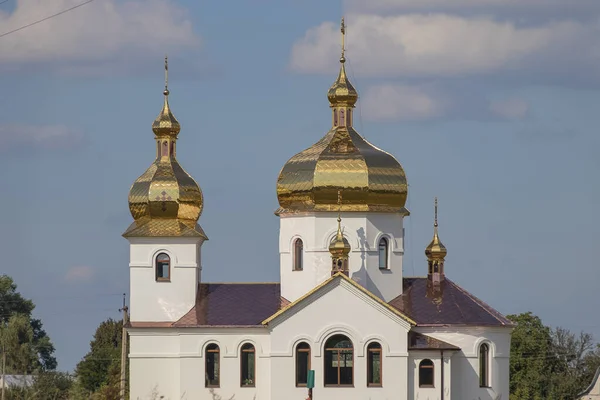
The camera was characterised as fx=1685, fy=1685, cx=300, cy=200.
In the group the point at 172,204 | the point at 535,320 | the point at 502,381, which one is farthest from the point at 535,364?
the point at 172,204

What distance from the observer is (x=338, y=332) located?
153 ft

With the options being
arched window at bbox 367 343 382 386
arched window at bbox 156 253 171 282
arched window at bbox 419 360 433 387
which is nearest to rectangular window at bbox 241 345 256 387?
arched window at bbox 367 343 382 386

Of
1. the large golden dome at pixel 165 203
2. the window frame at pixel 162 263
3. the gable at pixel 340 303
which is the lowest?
Result: the gable at pixel 340 303

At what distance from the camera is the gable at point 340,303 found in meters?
46.4

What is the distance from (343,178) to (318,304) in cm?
404

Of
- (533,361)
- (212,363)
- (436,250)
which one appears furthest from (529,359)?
(212,363)

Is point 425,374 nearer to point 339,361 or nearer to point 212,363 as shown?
point 339,361

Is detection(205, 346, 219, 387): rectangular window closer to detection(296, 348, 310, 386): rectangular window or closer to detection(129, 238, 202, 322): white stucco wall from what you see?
detection(129, 238, 202, 322): white stucco wall

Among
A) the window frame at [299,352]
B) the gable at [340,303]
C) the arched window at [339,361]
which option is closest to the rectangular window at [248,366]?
the gable at [340,303]

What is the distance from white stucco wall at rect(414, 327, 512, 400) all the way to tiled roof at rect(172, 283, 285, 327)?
14.9 feet

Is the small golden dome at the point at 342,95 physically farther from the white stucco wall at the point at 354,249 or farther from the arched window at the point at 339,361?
the arched window at the point at 339,361

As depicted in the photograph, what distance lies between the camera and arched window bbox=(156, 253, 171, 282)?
162 ft

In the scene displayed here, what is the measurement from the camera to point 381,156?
49344 millimetres

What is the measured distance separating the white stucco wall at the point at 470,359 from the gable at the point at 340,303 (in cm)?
157
